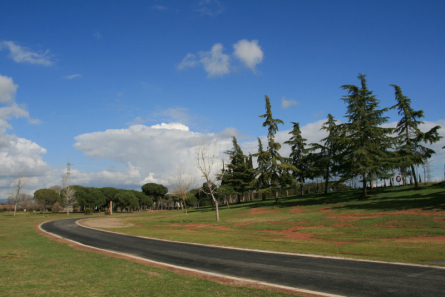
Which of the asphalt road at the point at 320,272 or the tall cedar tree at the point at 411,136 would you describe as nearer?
the asphalt road at the point at 320,272

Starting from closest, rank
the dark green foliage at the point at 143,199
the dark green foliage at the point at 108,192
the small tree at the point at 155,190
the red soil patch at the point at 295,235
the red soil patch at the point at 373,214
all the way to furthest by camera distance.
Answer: the red soil patch at the point at 295,235, the red soil patch at the point at 373,214, the dark green foliage at the point at 108,192, the dark green foliage at the point at 143,199, the small tree at the point at 155,190

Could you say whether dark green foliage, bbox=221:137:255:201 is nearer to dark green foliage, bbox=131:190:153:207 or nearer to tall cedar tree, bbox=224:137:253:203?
tall cedar tree, bbox=224:137:253:203

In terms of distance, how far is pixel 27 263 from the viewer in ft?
37.8

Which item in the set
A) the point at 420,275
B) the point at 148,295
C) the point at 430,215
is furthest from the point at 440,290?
the point at 430,215

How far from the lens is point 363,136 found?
4062 centimetres

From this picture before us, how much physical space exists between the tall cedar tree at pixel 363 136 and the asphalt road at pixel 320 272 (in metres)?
31.1

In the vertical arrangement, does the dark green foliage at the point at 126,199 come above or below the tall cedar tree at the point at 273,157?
below

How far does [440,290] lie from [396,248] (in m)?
7.48

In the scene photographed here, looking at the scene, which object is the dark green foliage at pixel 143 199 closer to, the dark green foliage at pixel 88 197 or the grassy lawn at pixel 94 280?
the dark green foliage at pixel 88 197

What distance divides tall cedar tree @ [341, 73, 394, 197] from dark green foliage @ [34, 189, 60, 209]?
306 ft

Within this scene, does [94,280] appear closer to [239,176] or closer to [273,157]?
[273,157]

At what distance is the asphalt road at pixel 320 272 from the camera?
7.56 m

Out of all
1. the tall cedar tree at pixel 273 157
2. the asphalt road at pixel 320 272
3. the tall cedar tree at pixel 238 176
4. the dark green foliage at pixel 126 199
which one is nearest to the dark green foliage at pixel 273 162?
the tall cedar tree at pixel 273 157

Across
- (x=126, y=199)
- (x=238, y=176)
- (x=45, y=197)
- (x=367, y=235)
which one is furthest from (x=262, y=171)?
(x=45, y=197)
